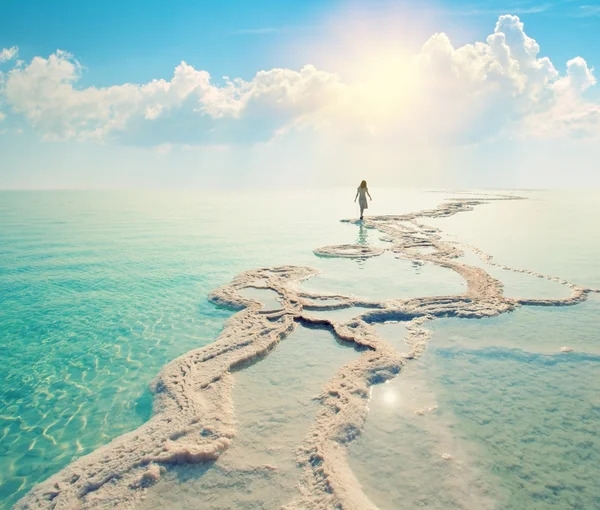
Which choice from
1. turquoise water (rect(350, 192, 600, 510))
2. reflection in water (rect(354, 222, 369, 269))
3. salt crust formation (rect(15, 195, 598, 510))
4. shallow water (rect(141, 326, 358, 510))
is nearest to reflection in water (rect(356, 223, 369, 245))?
reflection in water (rect(354, 222, 369, 269))

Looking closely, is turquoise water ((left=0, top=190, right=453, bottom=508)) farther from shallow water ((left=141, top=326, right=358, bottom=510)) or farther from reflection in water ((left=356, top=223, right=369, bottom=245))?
shallow water ((left=141, top=326, right=358, bottom=510))

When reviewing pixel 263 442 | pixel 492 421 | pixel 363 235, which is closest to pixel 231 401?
pixel 263 442

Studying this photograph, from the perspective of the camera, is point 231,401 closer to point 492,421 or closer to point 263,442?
point 263,442

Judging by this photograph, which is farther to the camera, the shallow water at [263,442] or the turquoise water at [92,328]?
the turquoise water at [92,328]

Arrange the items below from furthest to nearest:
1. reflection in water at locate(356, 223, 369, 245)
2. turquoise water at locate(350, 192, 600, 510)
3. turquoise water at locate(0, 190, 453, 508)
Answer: reflection in water at locate(356, 223, 369, 245) → turquoise water at locate(0, 190, 453, 508) → turquoise water at locate(350, 192, 600, 510)

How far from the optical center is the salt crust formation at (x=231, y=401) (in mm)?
4668

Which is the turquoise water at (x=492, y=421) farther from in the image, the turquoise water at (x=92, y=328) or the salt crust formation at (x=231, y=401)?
the turquoise water at (x=92, y=328)

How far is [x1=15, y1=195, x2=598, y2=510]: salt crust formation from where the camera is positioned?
184 inches

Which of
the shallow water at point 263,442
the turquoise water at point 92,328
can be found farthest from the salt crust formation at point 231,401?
the turquoise water at point 92,328

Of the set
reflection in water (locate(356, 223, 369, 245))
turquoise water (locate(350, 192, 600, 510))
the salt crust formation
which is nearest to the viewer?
turquoise water (locate(350, 192, 600, 510))

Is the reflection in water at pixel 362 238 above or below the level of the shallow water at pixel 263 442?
above

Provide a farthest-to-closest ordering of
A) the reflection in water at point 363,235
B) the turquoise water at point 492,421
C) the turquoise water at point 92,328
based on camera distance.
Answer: the reflection in water at point 363,235, the turquoise water at point 92,328, the turquoise water at point 492,421

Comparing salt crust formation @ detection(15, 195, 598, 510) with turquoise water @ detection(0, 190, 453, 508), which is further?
turquoise water @ detection(0, 190, 453, 508)

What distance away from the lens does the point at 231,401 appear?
654cm
